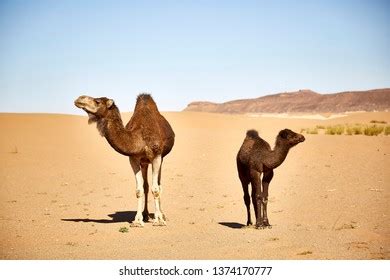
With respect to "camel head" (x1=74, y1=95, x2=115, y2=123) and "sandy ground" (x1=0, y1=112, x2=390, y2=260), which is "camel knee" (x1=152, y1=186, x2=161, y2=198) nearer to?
"sandy ground" (x1=0, y1=112, x2=390, y2=260)

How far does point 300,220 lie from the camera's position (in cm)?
1153

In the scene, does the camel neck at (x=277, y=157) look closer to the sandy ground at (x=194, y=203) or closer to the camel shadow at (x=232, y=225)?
the sandy ground at (x=194, y=203)

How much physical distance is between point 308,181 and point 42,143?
14.4m

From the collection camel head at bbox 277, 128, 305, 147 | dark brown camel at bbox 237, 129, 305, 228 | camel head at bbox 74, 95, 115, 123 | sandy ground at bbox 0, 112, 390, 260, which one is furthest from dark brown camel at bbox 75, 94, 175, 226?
camel head at bbox 277, 128, 305, 147

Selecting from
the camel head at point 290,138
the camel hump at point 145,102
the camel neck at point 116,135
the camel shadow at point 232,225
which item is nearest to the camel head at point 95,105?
the camel neck at point 116,135

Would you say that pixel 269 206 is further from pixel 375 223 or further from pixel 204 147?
pixel 204 147

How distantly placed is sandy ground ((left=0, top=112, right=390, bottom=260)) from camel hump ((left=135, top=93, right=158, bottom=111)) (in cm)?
246

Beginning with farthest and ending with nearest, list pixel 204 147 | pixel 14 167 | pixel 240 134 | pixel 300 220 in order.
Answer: pixel 240 134 < pixel 204 147 < pixel 14 167 < pixel 300 220

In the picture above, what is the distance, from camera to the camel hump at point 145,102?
1174 centimetres

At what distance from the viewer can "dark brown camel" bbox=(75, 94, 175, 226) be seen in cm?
1016

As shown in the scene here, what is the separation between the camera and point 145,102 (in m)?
11.9

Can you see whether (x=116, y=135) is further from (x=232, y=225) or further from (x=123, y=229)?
(x=232, y=225)
